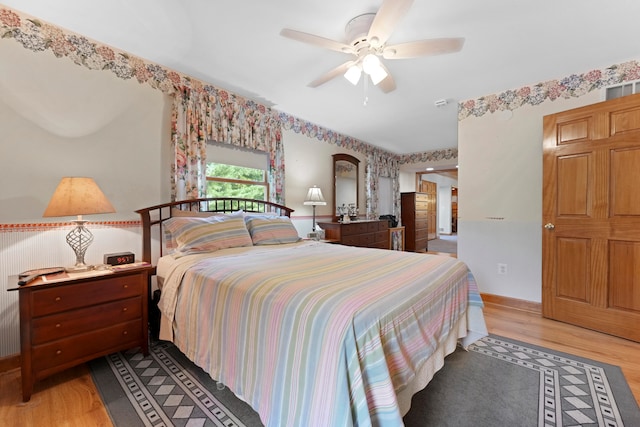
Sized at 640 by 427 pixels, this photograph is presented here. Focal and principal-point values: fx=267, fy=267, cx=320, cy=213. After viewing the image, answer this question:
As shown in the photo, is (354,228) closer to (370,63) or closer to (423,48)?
(370,63)

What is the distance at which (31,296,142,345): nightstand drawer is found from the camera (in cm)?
160

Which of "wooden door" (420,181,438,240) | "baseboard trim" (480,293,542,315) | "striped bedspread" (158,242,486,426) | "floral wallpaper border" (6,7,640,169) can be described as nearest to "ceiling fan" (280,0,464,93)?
"striped bedspread" (158,242,486,426)

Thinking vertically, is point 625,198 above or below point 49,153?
below

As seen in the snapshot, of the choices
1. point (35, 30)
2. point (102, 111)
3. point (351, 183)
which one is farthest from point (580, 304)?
point (35, 30)

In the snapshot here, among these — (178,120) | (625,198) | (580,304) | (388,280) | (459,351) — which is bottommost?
(459,351)

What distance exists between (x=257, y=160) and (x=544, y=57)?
315 centimetres

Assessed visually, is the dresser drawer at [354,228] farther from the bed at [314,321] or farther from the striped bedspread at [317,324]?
the striped bedspread at [317,324]

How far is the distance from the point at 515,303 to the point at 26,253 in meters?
4.59

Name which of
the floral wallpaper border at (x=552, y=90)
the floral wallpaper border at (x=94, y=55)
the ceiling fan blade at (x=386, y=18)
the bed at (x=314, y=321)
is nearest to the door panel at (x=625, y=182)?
the floral wallpaper border at (x=552, y=90)

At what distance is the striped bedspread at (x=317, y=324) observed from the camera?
37.9 inches

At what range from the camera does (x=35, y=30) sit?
6.36 ft

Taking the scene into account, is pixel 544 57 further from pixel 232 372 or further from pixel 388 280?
pixel 232 372

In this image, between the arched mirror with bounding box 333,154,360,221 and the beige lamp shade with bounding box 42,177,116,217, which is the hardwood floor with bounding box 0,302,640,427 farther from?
the arched mirror with bounding box 333,154,360,221

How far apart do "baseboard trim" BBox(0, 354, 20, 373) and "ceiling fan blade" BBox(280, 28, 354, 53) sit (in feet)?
9.50
